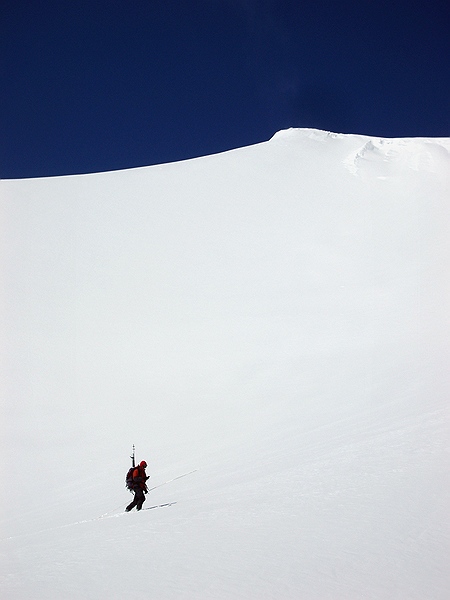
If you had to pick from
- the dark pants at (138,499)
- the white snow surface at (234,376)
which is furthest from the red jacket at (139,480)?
the white snow surface at (234,376)

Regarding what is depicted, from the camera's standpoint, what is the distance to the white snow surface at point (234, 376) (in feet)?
18.2

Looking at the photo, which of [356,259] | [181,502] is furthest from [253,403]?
[356,259]

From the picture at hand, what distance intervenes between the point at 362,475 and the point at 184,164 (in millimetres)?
28235

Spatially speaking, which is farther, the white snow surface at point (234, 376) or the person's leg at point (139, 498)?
the person's leg at point (139, 498)

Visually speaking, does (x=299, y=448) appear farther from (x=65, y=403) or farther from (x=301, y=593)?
(x=65, y=403)

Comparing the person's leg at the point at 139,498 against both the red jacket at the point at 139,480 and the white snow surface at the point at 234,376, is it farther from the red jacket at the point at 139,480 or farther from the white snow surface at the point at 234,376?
the white snow surface at the point at 234,376

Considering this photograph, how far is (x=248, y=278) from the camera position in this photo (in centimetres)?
2092

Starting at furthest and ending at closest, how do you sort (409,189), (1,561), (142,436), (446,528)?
(409,189), (142,436), (1,561), (446,528)

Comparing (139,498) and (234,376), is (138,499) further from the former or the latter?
(234,376)

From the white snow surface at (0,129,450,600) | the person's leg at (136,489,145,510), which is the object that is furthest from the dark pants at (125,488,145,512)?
the white snow surface at (0,129,450,600)

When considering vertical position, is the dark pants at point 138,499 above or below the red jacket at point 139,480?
below

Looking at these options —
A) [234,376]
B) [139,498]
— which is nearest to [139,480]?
[139,498]

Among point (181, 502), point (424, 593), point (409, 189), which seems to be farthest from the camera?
point (409, 189)


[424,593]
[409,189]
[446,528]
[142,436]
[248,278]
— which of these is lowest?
[424,593]
